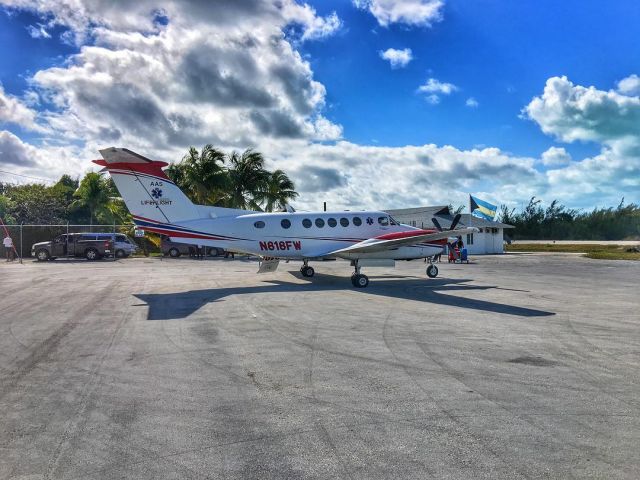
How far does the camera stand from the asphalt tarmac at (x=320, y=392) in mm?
4082

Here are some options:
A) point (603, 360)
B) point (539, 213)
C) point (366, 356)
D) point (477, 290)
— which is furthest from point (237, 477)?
point (539, 213)

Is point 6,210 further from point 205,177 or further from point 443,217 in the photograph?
point 443,217

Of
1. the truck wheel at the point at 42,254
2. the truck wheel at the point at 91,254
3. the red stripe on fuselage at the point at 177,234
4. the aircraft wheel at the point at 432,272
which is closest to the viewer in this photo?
the red stripe on fuselage at the point at 177,234

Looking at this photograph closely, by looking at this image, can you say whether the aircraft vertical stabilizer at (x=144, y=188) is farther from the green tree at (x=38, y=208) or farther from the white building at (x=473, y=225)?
the green tree at (x=38, y=208)

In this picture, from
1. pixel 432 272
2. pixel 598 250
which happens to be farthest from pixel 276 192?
pixel 598 250

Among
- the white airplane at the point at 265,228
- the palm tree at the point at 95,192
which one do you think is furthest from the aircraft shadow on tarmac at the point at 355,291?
the palm tree at the point at 95,192

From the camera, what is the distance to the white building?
4853 centimetres

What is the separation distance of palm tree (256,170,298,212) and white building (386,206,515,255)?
1351cm

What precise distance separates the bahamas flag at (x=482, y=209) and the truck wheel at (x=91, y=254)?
119 feet

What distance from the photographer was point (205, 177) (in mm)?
39125

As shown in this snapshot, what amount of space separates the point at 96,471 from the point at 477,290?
49.1 ft

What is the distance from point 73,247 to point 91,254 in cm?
151

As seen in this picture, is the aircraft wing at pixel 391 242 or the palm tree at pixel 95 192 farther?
the palm tree at pixel 95 192

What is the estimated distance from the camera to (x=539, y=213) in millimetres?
94812
